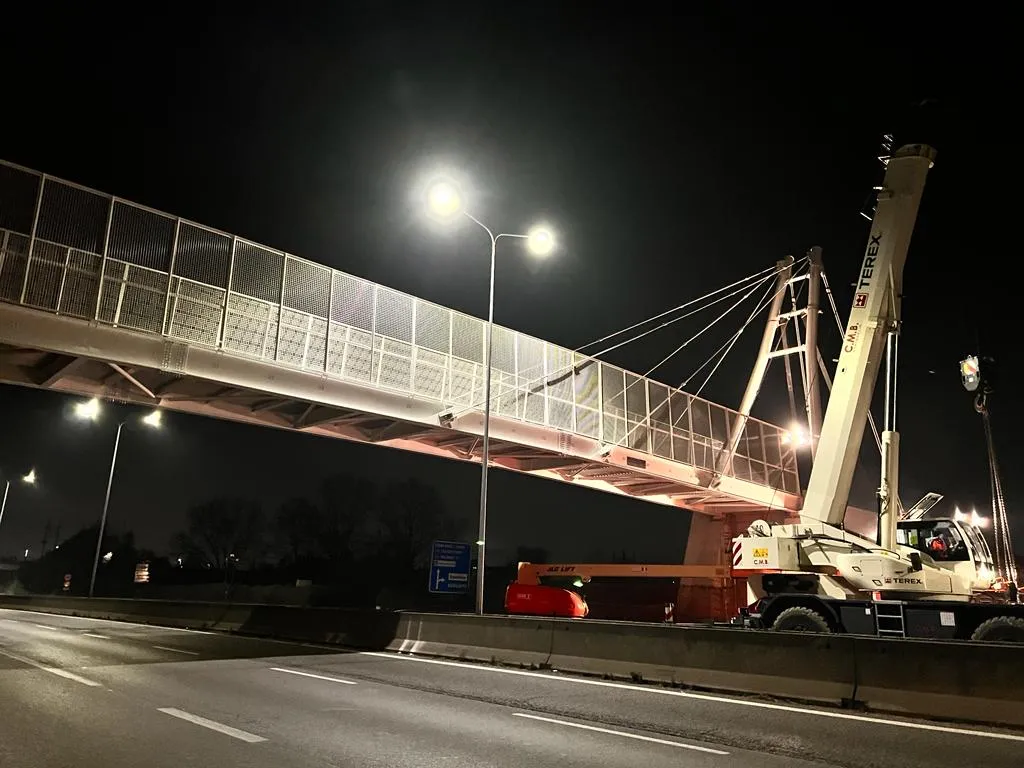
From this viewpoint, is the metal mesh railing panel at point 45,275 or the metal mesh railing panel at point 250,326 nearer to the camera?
the metal mesh railing panel at point 45,275

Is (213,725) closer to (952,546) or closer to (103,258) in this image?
(103,258)

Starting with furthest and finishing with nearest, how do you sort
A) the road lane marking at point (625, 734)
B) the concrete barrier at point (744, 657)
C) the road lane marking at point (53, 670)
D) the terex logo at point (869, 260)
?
the terex logo at point (869, 260)
the road lane marking at point (53, 670)
the concrete barrier at point (744, 657)
the road lane marking at point (625, 734)

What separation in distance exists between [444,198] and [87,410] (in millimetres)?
28047

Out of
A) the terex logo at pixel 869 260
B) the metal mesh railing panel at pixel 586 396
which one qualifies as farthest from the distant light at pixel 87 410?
the terex logo at pixel 869 260

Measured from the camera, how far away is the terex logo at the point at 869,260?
16641 mm

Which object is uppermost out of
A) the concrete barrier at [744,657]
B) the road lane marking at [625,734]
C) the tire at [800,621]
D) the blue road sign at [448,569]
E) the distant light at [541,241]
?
the distant light at [541,241]

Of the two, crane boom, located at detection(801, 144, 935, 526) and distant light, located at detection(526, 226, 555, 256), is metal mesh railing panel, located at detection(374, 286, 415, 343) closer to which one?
distant light, located at detection(526, 226, 555, 256)

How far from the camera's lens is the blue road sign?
74.4 feet

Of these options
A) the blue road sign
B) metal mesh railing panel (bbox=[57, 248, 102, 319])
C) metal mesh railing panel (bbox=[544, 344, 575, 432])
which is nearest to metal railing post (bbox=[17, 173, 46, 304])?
metal mesh railing panel (bbox=[57, 248, 102, 319])

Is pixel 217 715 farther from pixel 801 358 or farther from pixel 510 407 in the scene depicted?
pixel 801 358

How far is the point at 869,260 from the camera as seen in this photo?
55.1 feet

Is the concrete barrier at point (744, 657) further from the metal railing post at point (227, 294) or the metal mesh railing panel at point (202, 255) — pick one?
the metal mesh railing panel at point (202, 255)

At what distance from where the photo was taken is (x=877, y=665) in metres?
9.23

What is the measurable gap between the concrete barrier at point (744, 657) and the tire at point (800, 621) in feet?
10.6
